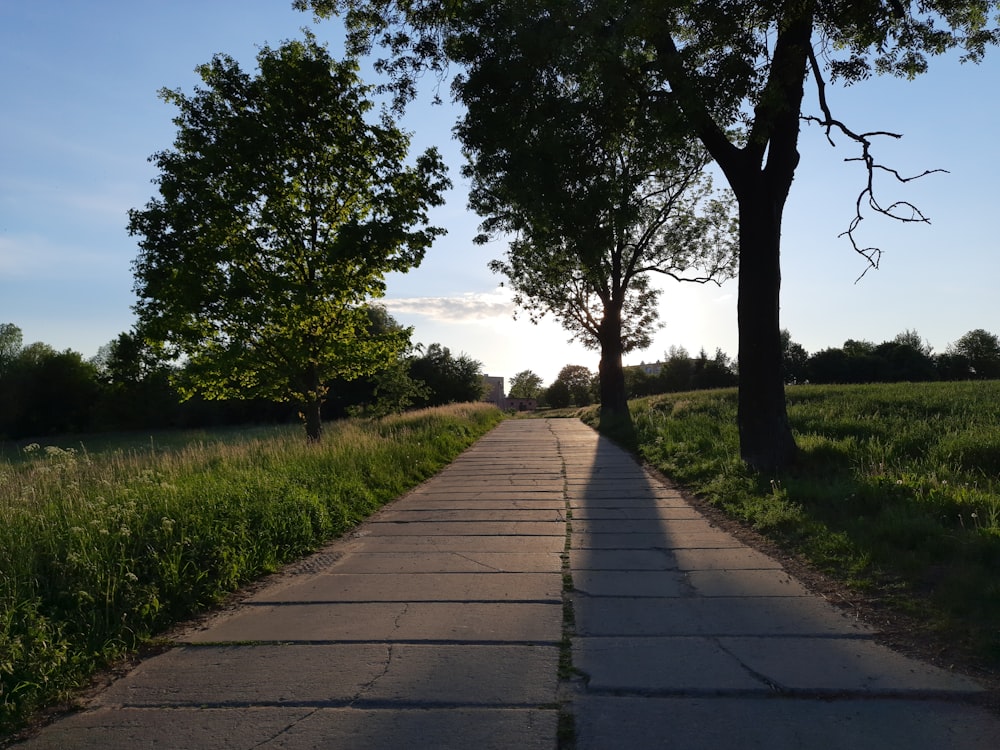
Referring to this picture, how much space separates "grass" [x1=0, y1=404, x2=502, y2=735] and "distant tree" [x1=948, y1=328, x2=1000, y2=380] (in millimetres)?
65069

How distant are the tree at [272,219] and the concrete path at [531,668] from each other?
31.4 feet

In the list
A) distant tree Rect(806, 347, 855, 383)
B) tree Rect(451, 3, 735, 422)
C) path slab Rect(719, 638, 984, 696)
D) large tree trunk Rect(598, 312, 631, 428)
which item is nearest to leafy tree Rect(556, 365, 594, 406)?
distant tree Rect(806, 347, 855, 383)

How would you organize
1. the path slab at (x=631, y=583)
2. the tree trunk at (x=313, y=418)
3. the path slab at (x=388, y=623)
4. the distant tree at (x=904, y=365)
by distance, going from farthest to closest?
the distant tree at (x=904, y=365) → the tree trunk at (x=313, y=418) → the path slab at (x=631, y=583) → the path slab at (x=388, y=623)

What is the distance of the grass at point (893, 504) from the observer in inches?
195

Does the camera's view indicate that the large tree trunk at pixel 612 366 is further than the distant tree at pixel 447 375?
No

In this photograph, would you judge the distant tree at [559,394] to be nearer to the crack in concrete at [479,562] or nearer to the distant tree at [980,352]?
the distant tree at [980,352]

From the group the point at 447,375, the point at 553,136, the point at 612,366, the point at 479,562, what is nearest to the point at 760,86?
the point at 553,136

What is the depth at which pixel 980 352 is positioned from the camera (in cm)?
7300

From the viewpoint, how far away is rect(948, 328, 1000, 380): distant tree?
6184 centimetres

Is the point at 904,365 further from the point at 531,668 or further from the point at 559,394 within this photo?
the point at 531,668

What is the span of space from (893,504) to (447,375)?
162 feet

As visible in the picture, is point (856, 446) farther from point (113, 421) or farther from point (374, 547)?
point (113, 421)

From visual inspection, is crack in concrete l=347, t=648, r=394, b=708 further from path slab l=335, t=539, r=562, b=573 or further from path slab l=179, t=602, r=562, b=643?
path slab l=335, t=539, r=562, b=573

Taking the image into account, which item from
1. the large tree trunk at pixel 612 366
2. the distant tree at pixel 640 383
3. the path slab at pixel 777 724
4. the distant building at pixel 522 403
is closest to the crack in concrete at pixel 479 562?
the path slab at pixel 777 724
